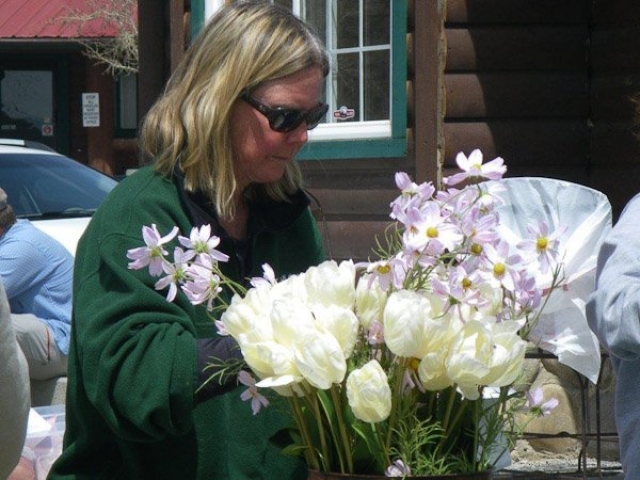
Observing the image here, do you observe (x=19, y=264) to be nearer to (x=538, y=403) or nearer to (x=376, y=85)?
(x=376, y=85)

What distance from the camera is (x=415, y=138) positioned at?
6.42m

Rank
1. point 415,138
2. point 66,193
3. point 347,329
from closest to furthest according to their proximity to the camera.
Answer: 1. point 347,329
2. point 415,138
3. point 66,193

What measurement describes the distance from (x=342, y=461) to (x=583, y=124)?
498 centimetres

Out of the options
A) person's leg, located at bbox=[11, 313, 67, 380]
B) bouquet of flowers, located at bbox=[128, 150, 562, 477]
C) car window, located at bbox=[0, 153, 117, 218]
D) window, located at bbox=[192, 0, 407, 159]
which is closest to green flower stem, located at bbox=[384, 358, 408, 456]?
bouquet of flowers, located at bbox=[128, 150, 562, 477]

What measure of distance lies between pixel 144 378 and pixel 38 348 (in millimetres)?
3623

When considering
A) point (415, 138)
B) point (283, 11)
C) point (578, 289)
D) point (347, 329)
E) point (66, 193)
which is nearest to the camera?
point (347, 329)

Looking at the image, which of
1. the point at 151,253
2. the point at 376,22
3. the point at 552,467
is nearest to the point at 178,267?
the point at 151,253

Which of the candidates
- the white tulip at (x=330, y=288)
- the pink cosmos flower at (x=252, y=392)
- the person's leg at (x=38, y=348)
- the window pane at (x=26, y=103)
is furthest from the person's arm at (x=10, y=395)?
the window pane at (x=26, y=103)

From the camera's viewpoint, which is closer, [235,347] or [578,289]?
[235,347]

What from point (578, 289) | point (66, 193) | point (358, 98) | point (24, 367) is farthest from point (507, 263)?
point (66, 193)

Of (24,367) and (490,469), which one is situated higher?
(24,367)

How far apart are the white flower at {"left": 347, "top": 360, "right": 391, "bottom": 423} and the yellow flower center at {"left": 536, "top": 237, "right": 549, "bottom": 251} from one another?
312 millimetres

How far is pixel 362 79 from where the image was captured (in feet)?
22.4

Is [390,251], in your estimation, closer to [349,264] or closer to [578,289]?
[349,264]
